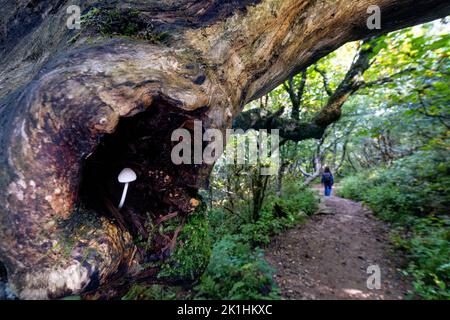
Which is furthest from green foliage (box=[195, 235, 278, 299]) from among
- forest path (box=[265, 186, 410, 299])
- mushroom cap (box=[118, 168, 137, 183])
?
mushroom cap (box=[118, 168, 137, 183])

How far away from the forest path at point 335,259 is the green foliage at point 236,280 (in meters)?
0.43

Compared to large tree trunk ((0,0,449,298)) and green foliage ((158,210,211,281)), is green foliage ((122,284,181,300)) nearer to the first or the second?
green foliage ((158,210,211,281))

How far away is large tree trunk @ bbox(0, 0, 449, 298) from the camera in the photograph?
3.47 ft

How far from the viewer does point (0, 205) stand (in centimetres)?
103

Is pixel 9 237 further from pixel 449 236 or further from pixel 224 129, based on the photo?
pixel 449 236

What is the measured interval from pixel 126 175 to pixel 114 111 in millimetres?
467

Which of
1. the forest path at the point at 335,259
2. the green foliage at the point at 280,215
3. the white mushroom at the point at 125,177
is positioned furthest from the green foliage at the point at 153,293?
the white mushroom at the point at 125,177

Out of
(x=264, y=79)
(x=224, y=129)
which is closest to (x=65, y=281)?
(x=224, y=129)

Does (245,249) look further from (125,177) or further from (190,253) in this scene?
(125,177)

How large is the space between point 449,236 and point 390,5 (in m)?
4.30

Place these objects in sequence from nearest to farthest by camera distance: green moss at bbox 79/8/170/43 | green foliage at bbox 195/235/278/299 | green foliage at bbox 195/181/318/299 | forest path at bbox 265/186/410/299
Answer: green moss at bbox 79/8/170/43, green foliage at bbox 195/235/278/299, green foliage at bbox 195/181/318/299, forest path at bbox 265/186/410/299

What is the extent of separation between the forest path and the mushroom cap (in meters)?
3.50

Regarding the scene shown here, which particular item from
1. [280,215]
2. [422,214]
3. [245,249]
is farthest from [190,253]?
[422,214]

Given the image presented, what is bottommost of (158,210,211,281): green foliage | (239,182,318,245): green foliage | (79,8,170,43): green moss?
(239,182,318,245): green foliage
